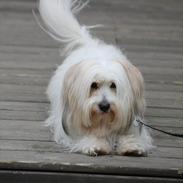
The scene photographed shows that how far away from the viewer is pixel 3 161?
14.0ft

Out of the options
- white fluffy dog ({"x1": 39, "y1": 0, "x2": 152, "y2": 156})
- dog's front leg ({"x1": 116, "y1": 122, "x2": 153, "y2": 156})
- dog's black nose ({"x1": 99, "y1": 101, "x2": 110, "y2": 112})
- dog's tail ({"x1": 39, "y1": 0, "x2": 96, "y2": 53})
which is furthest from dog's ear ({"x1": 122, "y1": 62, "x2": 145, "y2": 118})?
dog's tail ({"x1": 39, "y1": 0, "x2": 96, "y2": 53})

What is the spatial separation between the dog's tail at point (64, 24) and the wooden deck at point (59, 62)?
50 cm

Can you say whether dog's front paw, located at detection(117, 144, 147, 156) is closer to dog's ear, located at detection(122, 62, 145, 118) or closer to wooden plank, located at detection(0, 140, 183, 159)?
wooden plank, located at detection(0, 140, 183, 159)

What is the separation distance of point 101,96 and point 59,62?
247cm

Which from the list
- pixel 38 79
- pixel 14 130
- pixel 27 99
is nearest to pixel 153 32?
pixel 38 79

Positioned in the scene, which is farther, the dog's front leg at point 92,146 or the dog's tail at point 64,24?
the dog's tail at point 64,24

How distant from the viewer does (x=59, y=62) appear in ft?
22.2

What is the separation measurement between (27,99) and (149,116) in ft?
3.17

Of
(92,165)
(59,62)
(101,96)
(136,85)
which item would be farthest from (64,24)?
(92,165)

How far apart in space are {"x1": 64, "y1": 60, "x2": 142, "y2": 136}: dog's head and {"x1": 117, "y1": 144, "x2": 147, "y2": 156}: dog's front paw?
12 centimetres

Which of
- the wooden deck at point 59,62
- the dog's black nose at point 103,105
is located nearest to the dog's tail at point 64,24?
the wooden deck at point 59,62

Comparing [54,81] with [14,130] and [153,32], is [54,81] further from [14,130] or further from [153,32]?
[153,32]

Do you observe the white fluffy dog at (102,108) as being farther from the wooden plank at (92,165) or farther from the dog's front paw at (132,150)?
the wooden plank at (92,165)

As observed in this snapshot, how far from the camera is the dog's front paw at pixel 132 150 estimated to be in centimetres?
447
